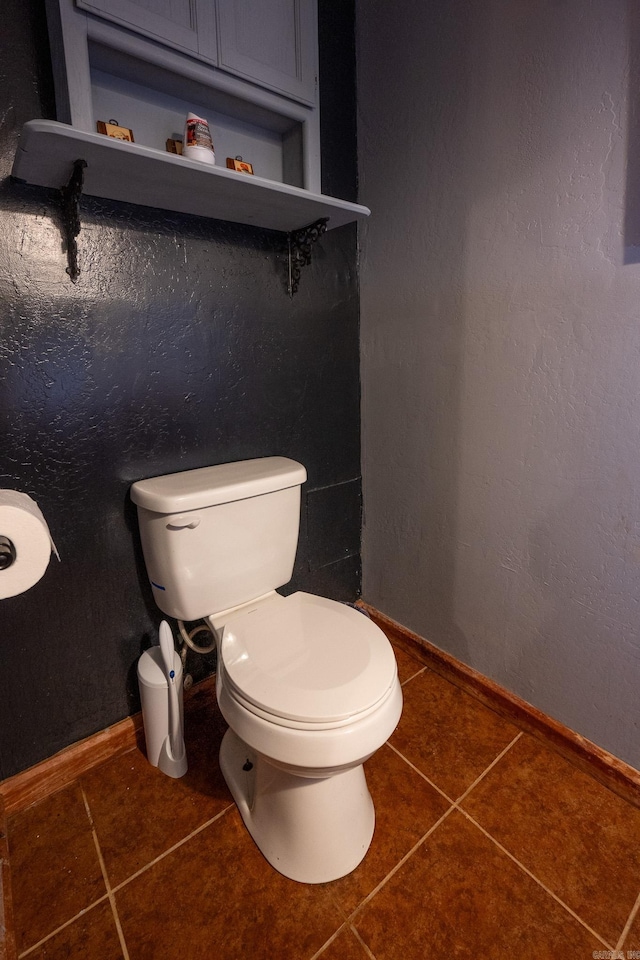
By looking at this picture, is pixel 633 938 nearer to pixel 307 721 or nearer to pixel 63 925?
pixel 307 721

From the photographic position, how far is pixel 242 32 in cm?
107

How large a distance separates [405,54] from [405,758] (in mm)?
1974

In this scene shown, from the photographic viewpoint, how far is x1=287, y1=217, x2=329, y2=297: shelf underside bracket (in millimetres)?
1329

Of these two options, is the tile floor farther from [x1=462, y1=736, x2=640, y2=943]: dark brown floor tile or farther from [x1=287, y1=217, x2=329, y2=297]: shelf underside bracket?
[x1=287, y1=217, x2=329, y2=297]: shelf underside bracket

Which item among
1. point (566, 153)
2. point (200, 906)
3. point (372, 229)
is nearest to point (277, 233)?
point (372, 229)

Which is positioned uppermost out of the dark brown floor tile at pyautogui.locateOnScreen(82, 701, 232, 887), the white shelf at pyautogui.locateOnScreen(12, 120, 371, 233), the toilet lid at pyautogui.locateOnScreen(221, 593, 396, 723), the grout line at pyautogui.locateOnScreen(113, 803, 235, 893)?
the white shelf at pyautogui.locateOnScreen(12, 120, 371, 233)

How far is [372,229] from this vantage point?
153 cm

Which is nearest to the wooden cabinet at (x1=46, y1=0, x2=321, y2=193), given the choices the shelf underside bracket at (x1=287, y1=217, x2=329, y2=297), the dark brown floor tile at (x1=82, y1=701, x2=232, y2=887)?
the shelf underside bracket at (x1=287, y1=217, x2=329, y2=297)

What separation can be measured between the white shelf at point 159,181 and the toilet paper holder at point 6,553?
69cm

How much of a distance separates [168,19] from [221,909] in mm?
1821

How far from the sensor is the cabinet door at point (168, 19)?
90 cm

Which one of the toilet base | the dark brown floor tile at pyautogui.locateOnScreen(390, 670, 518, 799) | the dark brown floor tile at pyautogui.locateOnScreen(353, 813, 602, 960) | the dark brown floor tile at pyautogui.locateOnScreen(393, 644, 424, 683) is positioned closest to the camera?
the dark brown floor tile at pyautogui.locateOnScreen(353, 813, 602, 960)

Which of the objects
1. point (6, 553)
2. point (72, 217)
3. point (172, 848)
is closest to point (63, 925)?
point (172, 848)

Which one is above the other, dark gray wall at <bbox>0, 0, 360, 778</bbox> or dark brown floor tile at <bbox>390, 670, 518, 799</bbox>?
dark gray wall at <bbox>0, 0, 360, 778</bbox>
